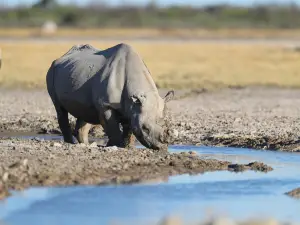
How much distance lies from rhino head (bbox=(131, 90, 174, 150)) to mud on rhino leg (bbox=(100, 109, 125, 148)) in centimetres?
50

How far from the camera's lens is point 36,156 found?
13.6m

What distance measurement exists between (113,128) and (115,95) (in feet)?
1.65

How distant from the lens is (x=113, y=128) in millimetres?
14789

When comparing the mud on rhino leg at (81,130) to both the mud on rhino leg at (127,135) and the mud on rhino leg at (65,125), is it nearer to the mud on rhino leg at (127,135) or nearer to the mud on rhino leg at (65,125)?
the mud on rhino leg at (65,125)

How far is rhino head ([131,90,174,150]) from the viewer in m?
14.2

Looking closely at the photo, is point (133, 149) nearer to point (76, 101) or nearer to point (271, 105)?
point (76, 101)

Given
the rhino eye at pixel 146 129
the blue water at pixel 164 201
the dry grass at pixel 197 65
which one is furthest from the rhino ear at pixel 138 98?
the dry grass at pixel 197 65

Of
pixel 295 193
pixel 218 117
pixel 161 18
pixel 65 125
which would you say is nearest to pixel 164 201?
pixel 295 193

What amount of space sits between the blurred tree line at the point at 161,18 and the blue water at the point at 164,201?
7262cm

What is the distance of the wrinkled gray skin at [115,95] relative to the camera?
46.9 ft

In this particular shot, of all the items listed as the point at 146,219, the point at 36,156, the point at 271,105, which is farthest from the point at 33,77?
the point at 146,219

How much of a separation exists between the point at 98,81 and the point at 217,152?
7.50 ft

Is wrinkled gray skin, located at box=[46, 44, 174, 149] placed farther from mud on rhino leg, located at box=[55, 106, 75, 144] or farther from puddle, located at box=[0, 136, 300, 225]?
puddle, located at box=[0, 136, 300, 225]

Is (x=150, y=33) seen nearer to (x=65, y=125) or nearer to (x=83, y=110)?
(x=65, y=125)
